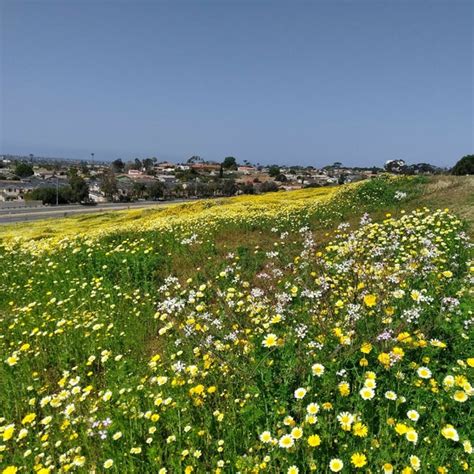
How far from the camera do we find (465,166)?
4812 cm

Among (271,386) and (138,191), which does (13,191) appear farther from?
(271,386)

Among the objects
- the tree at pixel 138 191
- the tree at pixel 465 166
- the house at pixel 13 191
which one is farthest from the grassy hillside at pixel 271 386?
the house at pixel 13 191

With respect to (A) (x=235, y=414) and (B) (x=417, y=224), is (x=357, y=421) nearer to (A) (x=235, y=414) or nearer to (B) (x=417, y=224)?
(A) (x=235, y=414)

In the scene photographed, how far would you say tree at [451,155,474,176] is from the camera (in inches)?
1843

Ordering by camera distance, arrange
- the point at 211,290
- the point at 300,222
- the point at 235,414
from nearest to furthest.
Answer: the point at 235,414
the point at 211,290
the point at 300,222

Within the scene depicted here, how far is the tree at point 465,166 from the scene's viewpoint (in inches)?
1843

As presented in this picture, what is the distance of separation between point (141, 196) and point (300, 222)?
9169 cm

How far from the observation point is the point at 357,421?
254 centimetres

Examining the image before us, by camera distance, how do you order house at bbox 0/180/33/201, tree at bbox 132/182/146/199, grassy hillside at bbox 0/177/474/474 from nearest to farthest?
grassy hillside at bbox 0/177/474/474 < house at bbox 0/180/33/201 < tree at bbox 132/182/146/199

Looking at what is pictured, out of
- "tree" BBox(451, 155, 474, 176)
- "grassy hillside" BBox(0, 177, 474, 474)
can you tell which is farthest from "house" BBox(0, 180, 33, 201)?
"grassy hillside" BBox(0, 177, 474, 474)

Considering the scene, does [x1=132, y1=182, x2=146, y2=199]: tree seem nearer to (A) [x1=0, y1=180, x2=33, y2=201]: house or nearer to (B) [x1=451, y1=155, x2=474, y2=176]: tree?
(A) [x1=0, y1=180, x2=33, y2=201]: house

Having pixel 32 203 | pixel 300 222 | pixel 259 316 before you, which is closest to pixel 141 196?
pixel 32 203

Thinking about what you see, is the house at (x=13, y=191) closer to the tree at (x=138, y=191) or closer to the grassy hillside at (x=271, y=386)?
the tree at (x=138, y=191)

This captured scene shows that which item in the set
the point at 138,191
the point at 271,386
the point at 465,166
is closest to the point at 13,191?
the point at 138,191
